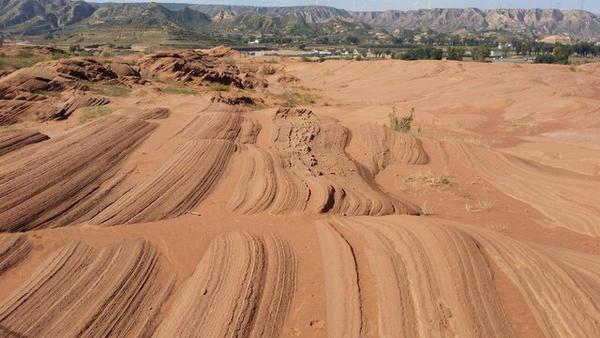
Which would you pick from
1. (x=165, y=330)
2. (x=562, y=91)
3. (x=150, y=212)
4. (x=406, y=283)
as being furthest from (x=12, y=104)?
(x=562, y=91)

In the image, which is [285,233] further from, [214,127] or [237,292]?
[214,127]

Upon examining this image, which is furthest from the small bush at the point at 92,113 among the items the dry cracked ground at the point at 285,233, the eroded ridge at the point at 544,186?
the eroded ridge at the point at 544,186

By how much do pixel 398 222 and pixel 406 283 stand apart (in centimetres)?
213

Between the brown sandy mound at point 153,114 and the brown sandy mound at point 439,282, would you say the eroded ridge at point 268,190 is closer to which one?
the brown sandy mound at point 439,282

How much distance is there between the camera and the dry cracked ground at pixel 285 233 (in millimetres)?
6062

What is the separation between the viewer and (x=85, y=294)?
6297 millimetres

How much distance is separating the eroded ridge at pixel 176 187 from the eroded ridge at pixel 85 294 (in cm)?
129

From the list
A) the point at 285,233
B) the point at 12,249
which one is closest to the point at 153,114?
the point at 12,249

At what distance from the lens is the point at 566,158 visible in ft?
60.6

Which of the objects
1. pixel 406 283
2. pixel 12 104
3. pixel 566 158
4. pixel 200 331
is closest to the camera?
pixel 200 331

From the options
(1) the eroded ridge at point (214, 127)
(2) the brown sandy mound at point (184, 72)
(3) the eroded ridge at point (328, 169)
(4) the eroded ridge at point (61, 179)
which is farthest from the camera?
(2) the brown sandy mound at point (184, 72)

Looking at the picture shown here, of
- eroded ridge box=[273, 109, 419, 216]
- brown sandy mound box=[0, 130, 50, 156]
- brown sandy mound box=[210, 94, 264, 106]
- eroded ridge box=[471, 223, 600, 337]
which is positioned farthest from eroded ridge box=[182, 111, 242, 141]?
eroded ridge box=[471, 223, 600, 337]

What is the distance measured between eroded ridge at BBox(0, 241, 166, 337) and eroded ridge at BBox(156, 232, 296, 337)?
22.8 inches

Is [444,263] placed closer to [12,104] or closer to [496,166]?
[496,166]
